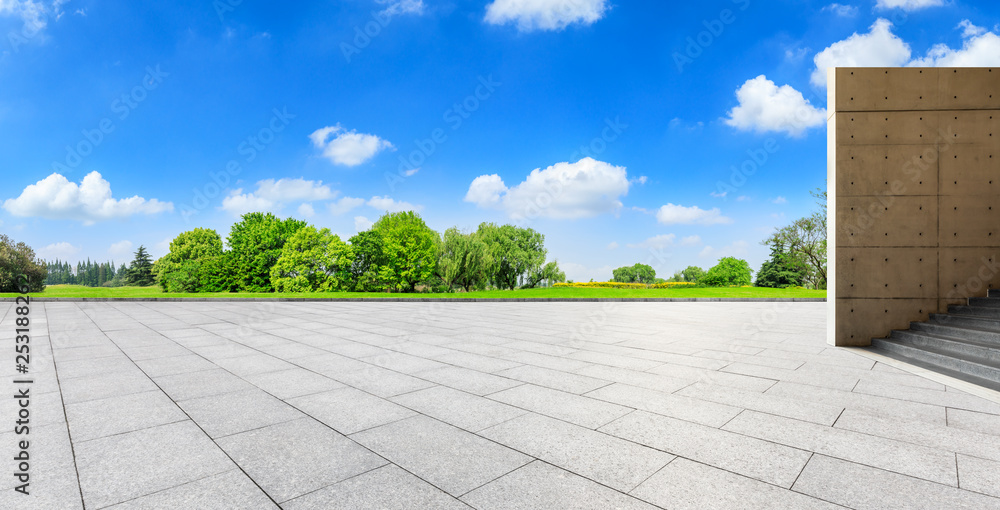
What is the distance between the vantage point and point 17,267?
32250mm

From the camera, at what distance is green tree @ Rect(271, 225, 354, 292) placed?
4338 cm

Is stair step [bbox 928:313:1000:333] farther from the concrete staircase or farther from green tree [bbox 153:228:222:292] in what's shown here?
green tree [bbox 153:228:222:292]

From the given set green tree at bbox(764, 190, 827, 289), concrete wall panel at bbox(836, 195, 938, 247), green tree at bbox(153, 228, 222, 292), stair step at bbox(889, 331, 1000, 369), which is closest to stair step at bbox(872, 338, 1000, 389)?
stair step at bbox(889, 331, 1000, 369)

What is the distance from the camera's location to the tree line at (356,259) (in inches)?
1716

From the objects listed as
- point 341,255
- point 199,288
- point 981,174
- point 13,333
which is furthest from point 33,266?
point 981,174

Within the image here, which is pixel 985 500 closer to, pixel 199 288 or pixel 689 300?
pixel 689 300

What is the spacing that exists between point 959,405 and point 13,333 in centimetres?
1671

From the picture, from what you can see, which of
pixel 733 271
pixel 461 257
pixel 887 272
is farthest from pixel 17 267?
pixel 733 271

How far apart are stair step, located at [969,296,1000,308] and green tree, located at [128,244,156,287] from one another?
85377mm

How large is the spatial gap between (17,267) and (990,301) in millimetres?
50428

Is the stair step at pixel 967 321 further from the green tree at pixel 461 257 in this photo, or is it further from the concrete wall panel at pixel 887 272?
the green tree at pixel 461 257

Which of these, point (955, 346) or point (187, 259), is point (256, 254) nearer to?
point (187, 259)

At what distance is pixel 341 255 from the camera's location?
44.8m

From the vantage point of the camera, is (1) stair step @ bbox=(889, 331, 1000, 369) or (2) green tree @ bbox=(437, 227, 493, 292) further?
(2) green tree @ bbox=(437, 227, 493, 292)
